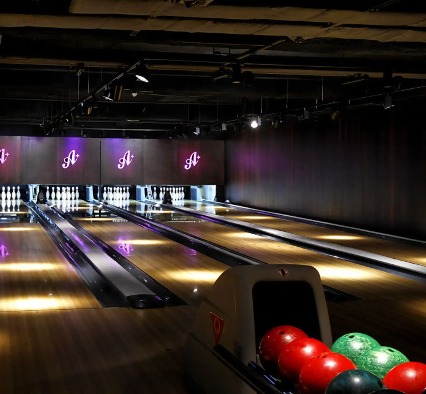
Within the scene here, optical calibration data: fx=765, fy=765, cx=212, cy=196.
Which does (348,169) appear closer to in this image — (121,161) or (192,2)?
(121,161)

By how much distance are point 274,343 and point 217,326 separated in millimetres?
414

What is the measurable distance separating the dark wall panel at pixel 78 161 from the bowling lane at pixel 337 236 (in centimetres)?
264

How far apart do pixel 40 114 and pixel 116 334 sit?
36.4ft

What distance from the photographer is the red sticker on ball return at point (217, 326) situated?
3.55m

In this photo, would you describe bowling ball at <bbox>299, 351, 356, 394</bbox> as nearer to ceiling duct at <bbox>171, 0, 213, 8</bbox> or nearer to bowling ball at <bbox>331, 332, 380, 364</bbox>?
bowling ball at <bbox>331, 332, 380, 364</bbox>

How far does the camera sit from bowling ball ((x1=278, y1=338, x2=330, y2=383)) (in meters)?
3.01

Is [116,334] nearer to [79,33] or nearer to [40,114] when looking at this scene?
[79,33]

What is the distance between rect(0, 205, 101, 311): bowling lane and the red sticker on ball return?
2.11 meters

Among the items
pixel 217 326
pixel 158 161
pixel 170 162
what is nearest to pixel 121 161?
pixel 158 161

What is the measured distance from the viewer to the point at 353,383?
2586 mm

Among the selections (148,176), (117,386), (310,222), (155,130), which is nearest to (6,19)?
(117,386)

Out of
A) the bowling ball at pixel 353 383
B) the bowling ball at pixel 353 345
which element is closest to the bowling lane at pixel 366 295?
the bowling ball at pixel 353 345

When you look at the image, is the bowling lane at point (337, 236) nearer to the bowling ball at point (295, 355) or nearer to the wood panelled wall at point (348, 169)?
the wood panelled wall at point (348, 169)

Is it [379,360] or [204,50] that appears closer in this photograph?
[379,360]
